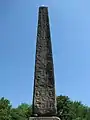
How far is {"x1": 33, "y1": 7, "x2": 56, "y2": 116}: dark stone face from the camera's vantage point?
30.7 feet

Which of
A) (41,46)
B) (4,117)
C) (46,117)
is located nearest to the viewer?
(46,117)

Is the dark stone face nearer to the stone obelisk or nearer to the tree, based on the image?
the stone obelisk

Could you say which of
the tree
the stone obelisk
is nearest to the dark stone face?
the stone obelisk

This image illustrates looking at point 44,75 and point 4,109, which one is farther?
point 4,109

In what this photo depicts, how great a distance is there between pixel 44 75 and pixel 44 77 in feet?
0.20

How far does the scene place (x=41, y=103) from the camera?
30.8 feet

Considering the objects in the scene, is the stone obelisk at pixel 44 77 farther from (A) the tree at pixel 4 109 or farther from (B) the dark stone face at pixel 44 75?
(A) the tree at pixel 4 109

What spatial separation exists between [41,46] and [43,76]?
0.98m

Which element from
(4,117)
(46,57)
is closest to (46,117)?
(46,57)

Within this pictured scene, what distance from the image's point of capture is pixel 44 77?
31.6ft

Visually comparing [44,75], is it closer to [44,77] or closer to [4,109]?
[44,77]

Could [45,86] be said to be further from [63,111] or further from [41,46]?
[63,111]

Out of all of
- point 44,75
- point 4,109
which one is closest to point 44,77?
point 44,75

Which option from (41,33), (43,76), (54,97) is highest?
(41,33)
